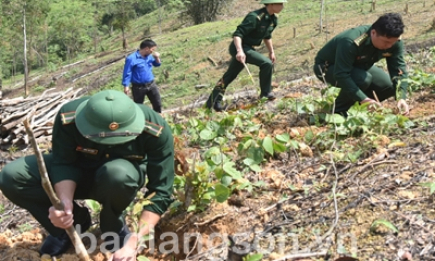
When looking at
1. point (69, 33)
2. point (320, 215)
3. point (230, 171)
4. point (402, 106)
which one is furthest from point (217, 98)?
point (69, 33)

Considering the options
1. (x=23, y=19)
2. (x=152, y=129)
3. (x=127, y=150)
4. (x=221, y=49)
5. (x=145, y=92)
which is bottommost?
(x=221, y=49)

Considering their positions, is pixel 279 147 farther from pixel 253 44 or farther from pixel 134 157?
pixel 253 44

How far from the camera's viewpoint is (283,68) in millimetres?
14680

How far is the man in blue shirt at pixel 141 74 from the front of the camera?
23.3 ft

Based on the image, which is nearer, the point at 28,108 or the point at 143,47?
the point at 143,47

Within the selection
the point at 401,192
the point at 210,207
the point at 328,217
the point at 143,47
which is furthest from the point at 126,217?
the point at 143,47

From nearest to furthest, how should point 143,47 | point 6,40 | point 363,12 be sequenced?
point 143,47 < point 363,12 < point 6,40

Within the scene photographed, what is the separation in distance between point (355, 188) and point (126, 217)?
1312 millimetres

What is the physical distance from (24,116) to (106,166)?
6253 mm

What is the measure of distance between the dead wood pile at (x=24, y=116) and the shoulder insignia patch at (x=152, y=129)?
17.9ft

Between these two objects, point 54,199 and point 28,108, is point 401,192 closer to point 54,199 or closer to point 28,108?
point 54,199

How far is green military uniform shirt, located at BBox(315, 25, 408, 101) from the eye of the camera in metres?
4.12

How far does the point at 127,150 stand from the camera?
2693 mm

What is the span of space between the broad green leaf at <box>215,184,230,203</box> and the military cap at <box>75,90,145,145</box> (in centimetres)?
55
